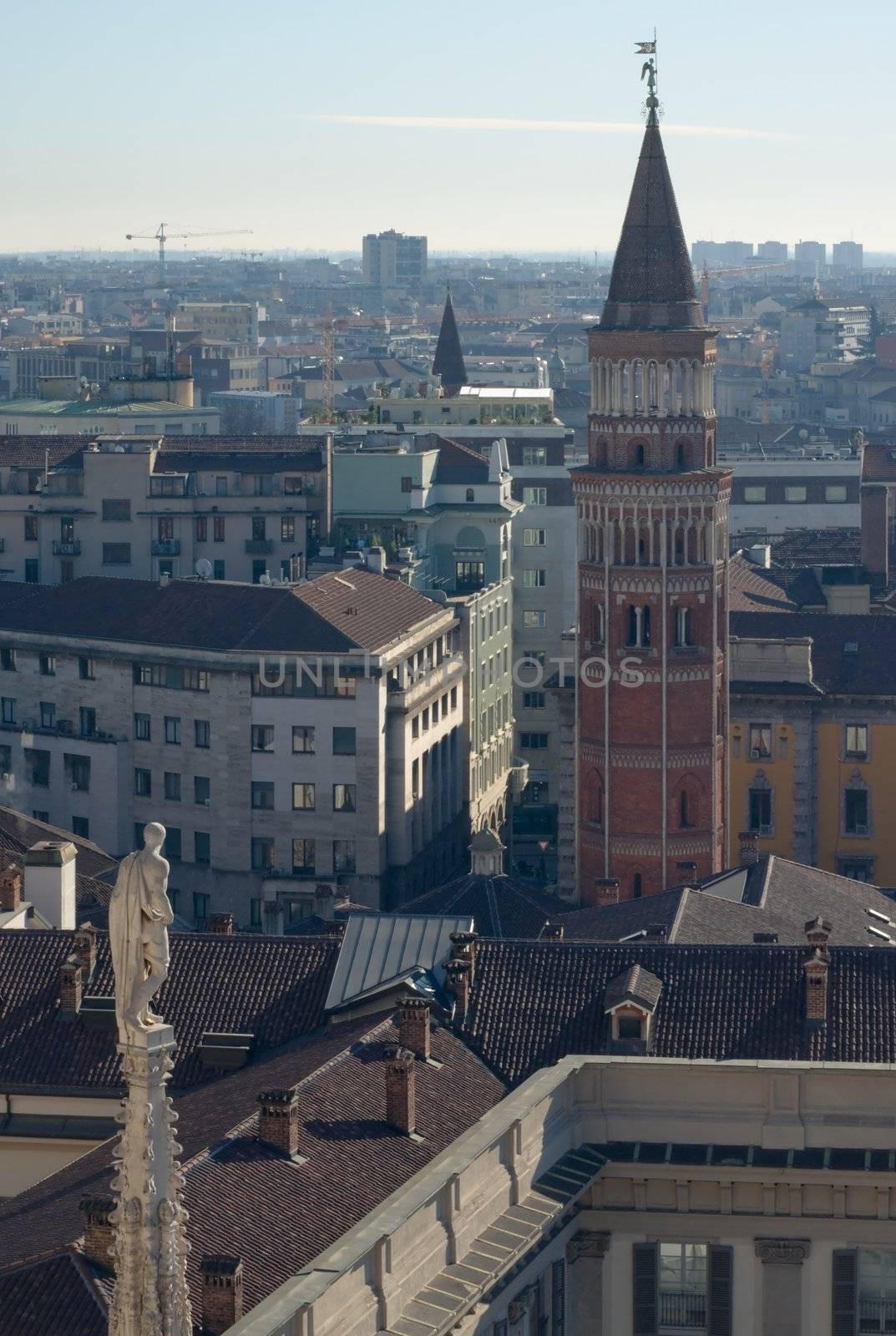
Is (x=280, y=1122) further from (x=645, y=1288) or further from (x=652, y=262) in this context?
(x=652, y=262)

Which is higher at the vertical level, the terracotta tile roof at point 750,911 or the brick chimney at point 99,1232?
the brick chimney at point 99,1232

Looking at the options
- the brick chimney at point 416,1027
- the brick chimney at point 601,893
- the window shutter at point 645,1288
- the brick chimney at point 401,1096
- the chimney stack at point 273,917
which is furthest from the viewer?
the chimney stack at point 273,917

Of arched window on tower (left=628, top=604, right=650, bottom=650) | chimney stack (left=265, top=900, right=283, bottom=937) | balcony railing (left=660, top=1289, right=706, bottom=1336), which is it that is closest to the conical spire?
chimney stack (left=265, top=900, right=283, bottom=937)

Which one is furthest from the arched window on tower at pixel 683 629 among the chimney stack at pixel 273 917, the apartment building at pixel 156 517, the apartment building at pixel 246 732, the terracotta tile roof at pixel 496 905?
the apartment building at pixel 156 517

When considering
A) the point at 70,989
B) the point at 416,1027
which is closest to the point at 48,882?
the point at 70,989

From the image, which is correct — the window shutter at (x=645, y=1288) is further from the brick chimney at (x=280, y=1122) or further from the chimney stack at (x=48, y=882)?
the chimney stack at (x=48, y=882)

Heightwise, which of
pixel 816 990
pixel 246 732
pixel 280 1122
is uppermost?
pixel 280 1122

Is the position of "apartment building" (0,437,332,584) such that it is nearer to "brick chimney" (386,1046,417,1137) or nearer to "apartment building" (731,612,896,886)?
"apartment building" (731,612,896,886)
